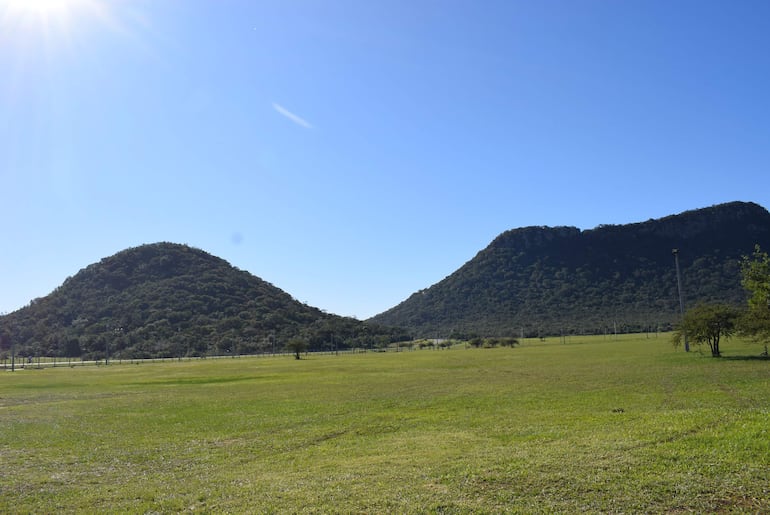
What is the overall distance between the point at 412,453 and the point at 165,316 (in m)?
139

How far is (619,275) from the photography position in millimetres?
144750

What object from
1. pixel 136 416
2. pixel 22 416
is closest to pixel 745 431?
pixel 136 416

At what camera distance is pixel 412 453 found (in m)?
13.3

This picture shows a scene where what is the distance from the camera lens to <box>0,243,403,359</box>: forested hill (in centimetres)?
12707

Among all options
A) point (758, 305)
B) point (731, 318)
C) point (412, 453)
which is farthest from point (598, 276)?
point (412, 453)

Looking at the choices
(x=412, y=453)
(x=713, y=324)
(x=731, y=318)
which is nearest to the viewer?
(x=412, y=453)

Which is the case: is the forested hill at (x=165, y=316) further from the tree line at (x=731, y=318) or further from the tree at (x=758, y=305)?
the tree at (x=758, y=305)

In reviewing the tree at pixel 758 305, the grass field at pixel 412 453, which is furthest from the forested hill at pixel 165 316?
the grass field at pixel 412 453

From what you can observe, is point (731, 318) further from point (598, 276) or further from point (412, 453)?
point (598, 276)

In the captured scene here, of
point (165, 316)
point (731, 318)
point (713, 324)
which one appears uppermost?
point (165, 316)

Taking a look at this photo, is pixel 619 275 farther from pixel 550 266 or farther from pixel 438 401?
pixel 438 401

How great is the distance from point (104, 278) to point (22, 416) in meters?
147

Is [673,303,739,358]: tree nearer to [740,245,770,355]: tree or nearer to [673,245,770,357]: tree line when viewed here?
[673,245,770,357]: tree line

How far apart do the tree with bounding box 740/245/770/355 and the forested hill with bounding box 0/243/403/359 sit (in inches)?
4041
